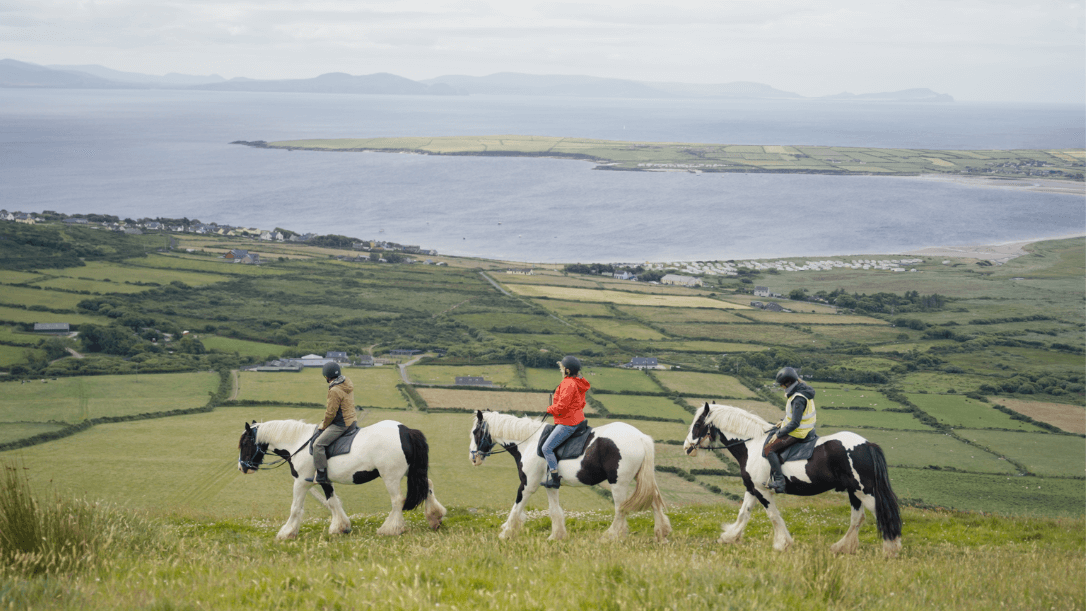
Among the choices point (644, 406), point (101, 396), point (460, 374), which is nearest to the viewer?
point (101, 396)

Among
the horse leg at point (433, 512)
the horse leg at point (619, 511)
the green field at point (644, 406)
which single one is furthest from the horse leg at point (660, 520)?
the green field at point (644, 406)

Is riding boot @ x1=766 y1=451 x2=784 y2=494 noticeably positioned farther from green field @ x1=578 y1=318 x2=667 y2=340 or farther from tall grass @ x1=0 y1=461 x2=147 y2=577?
green field @ x1=578 y1=318 x2=667 y2=340

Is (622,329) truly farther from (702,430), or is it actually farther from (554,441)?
(554,441)

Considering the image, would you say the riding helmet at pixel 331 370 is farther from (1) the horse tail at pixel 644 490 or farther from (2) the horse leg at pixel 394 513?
(1) the horse tail at pixel 644 490

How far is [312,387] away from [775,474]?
1094 inches

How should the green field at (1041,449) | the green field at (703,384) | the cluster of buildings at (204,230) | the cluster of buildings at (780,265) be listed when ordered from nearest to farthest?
the green field at (1041,449) < the green field at (703,384) < the cluster of buildings at (780,265) < the cluster of buildings at (204,230)

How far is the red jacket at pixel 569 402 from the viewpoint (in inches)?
420

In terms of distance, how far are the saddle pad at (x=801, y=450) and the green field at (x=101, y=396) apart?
90.2 feet

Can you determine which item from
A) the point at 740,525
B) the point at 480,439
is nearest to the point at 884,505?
the point at 740,525

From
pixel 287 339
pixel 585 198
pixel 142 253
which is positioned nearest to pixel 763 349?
pixel 287 339

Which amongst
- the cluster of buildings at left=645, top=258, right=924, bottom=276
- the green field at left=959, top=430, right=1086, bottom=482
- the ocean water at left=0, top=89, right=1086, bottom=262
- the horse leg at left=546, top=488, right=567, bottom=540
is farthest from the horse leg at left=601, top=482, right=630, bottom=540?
the ocean water at left=0, top=89, right=1086, bottom=262

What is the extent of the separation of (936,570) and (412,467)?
23.6 ft

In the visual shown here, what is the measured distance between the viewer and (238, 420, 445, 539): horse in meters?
11.0

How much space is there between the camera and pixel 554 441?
10.8m
